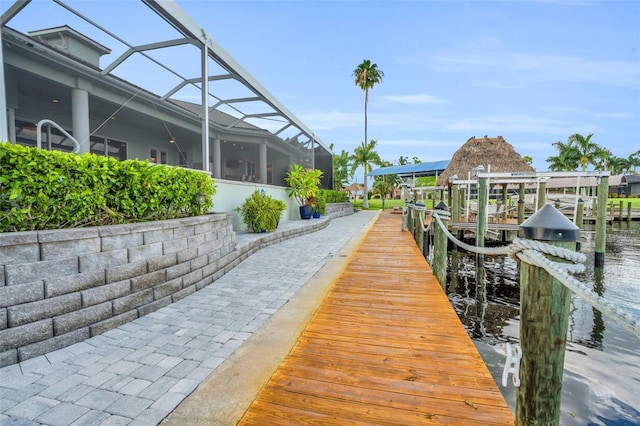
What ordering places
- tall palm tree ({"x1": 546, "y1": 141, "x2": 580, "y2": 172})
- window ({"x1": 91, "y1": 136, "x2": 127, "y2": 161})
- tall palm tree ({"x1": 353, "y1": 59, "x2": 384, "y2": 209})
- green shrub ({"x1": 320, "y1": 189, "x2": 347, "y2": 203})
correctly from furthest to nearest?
tall palm tree ({"x1": 546, "y1": 141, "x2": 580, "y2": 172}) < tall palm tree ({"x1": 353, "y1": 59, "x2": 384, "y2": 209}) < green shrub ({"x1": 320, "y1": 189, "x2": 347, "y2": 203}) < window ({"x1": 91, "y1": 136, "x2": 127, "y2": 161})

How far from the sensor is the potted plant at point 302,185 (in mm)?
11969

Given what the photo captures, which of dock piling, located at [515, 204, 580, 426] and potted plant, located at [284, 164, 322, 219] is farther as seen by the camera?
potted plant, located at [284, 164, 322, 219]

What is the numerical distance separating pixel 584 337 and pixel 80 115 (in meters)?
10.5

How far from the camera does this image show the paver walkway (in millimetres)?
1736

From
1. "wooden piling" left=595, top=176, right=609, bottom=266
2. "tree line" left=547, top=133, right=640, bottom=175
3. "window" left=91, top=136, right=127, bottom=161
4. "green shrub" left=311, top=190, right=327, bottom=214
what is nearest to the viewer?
"window" left=91, top=136, right=127, bottom=161

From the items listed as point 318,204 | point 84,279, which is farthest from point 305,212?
point 84,279

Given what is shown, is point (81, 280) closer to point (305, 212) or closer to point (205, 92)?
point (205, 92)

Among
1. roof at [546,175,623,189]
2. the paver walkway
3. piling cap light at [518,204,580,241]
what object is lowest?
the paver walkway

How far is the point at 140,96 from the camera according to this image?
8086mm

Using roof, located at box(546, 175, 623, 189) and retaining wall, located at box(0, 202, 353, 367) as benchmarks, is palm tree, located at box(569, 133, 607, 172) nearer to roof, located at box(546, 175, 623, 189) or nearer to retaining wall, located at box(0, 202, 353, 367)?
roof, located at box(546, 175, 623, 189)

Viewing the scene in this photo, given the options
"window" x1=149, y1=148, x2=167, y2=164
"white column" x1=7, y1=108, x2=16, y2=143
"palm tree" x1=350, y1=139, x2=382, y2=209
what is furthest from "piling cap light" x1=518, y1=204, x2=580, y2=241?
"palm tree" x1=350, y1=139, x2=382, y2=209

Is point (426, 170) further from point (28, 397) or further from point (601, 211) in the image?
point (28, 397)

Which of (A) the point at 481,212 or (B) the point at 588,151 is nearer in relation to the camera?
(A) the point at 481,212

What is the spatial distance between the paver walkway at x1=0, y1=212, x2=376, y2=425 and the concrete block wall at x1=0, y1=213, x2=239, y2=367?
4.8 inches
